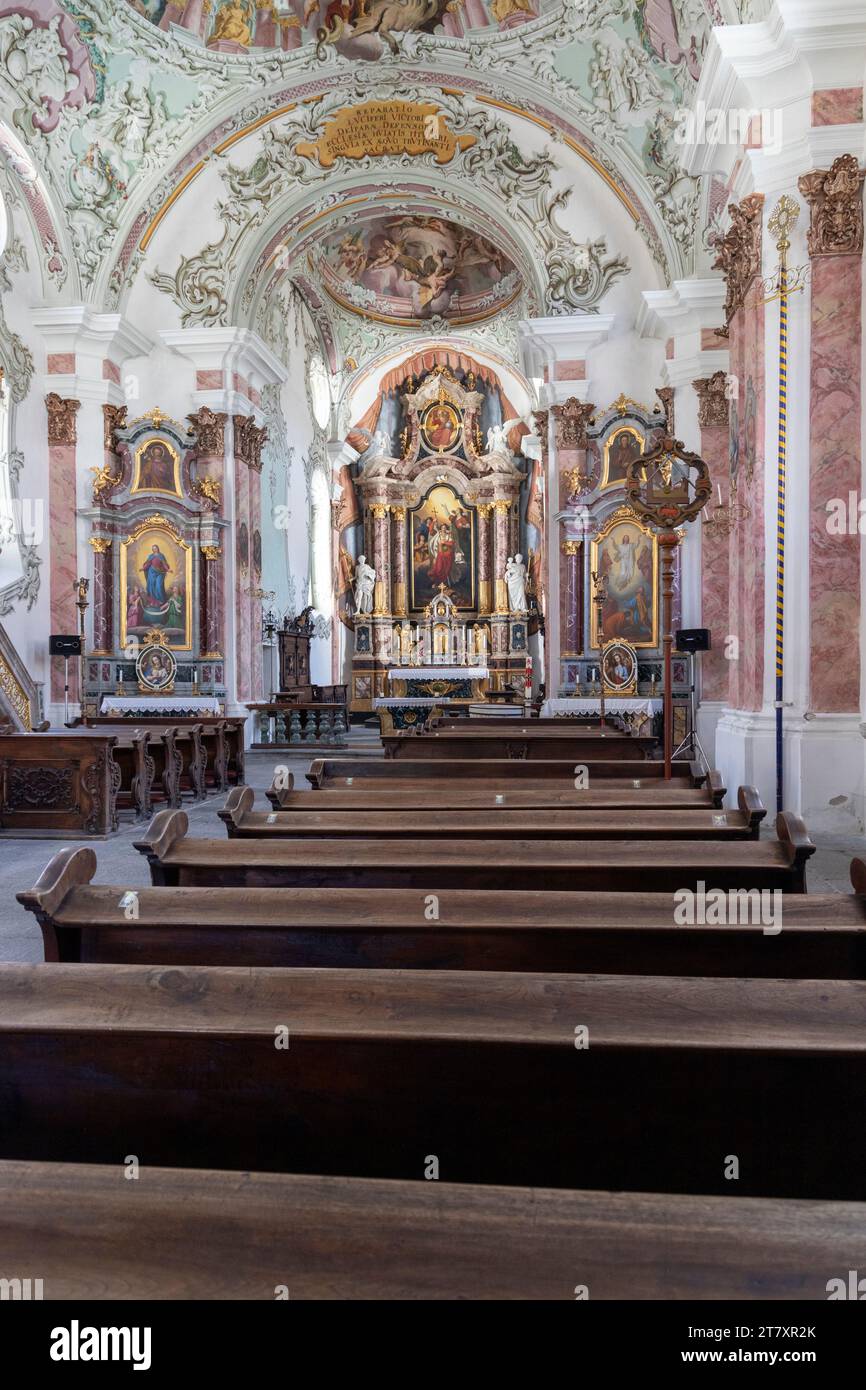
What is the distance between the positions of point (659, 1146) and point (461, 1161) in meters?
0.36

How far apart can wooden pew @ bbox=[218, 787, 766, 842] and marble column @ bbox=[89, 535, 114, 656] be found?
11.7 meters

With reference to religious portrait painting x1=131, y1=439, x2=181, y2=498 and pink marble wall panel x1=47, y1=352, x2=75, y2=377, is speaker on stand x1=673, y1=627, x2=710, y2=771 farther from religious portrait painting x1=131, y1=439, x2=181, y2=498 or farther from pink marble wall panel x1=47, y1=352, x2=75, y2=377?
pink marble wall panel x1=47, y1=352, x2=75, y2=377

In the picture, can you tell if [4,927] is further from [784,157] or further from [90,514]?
[90,514]

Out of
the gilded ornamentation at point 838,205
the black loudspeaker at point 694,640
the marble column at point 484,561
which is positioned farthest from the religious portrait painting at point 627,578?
the marble column at point 484,561

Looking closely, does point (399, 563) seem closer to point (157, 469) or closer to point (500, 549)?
point (500, 549)

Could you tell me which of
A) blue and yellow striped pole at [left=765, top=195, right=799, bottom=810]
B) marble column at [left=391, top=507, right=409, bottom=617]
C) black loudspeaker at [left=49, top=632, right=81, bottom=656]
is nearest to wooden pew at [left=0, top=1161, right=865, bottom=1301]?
blue and yellow striped pole at [left=765, top=195, right=799, bottom=810]

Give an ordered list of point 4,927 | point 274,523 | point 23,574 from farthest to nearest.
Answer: point 274,523
point 23,574
point 4,927

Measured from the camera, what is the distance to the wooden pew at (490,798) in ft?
14.9

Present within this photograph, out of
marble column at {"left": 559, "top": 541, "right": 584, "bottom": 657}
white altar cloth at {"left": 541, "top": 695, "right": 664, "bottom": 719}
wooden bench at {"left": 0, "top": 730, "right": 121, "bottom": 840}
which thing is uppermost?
marble column at {"left": 559, "top": 541, "right": 584, "bottom": 657}

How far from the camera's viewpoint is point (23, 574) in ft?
45.0

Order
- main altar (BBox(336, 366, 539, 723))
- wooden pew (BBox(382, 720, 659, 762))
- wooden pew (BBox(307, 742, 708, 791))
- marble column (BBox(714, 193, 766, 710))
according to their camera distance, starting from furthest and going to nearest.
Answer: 1. main altar (BBox(336, 366, 539, 723))
2. wooden pew (BBox(382, 720, 659, 762))
3. marble column (BBox(714, 193, 766, 710))
4. wooden pew (BBox(307, 742, 708, 791))

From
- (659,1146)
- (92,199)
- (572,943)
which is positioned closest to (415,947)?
(572,943)

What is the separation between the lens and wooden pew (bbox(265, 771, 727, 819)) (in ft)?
14.9

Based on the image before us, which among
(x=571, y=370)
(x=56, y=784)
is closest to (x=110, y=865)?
(x=56, y=784)
